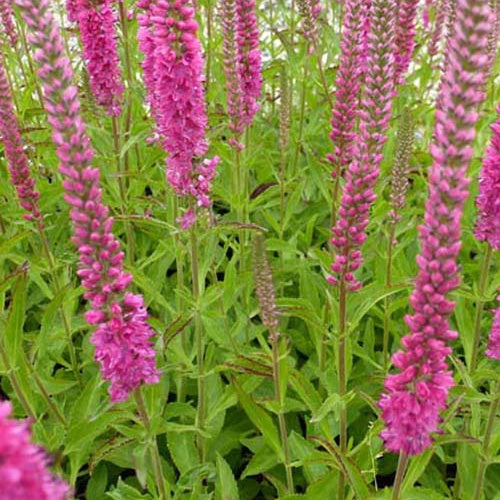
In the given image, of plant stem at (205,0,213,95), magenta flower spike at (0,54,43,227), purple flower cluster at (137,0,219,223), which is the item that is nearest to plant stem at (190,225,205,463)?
purple flower cluster at (137,0,219,223)

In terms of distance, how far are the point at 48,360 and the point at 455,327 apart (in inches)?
138

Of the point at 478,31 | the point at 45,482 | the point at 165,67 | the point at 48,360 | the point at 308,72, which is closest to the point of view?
the point at 45,482

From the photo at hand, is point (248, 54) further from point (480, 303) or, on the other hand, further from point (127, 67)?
point (480, 303)

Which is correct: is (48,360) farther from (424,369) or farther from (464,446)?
(424,369)

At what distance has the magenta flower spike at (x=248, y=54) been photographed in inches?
200

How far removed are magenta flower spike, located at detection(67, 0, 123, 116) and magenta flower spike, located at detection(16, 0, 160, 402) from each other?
2.56 metres

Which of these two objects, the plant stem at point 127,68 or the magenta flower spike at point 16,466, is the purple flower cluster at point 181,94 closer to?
the plant stem at point 127,68

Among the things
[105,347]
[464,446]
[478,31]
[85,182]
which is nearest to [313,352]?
[464,446]

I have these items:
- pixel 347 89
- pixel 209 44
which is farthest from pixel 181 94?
pixel 209 44

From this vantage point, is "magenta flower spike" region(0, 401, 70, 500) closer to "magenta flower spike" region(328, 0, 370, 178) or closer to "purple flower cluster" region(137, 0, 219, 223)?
"purple flower cluster" region(137, 0, 219, 223)

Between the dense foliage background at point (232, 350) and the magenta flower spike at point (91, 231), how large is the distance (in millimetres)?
528

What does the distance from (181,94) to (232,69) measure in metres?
1.39

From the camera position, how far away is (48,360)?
5262 mm

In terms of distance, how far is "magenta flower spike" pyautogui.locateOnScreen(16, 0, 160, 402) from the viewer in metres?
2.38
